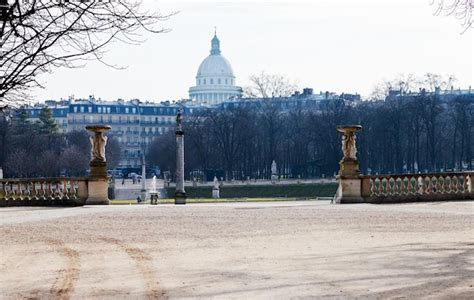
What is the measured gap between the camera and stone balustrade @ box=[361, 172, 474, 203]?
34.0 m

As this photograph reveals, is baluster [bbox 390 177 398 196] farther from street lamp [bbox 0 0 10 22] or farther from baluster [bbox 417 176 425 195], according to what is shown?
street lamp [bbox 0 0 10 22]

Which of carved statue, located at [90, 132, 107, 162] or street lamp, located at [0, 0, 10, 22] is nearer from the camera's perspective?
street lamp, located at [0, 0, 10, 22]

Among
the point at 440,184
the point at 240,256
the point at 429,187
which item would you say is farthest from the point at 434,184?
the point at 240,256

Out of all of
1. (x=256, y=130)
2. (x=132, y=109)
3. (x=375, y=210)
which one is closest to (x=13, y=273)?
(x=375, y=210)

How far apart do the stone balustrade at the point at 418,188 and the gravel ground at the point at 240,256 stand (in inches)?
289

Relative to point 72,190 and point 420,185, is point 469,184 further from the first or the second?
point 72,190

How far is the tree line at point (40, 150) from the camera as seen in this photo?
338 feet

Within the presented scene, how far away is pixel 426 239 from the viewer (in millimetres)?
19078

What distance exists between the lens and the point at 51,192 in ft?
113

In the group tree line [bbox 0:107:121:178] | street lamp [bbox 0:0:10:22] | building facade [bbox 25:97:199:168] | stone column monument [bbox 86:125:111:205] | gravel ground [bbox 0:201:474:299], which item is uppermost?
building facade [bbox 25:97:199:168]

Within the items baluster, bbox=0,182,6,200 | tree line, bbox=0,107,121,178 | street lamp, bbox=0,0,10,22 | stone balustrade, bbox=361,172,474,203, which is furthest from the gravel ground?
tree line, bbox=0,107,121,178

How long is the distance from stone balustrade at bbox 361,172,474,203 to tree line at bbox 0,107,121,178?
57658mm

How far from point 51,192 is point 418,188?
39.2 feet

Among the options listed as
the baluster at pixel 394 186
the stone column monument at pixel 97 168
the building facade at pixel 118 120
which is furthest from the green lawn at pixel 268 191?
the building facade at pixel 118 120
